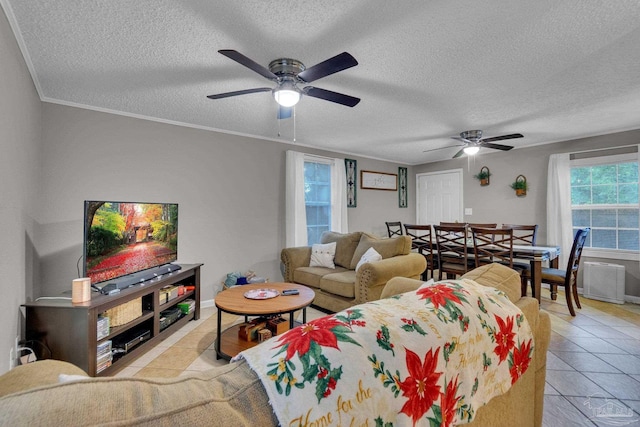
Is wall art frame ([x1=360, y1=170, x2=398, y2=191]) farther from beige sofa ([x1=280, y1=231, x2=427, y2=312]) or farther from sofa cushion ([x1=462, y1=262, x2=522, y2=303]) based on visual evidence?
sofa cushion ([x1=462, y1=262, x2=522, y2=303])

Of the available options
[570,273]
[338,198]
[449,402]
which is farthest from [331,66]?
[570,273]

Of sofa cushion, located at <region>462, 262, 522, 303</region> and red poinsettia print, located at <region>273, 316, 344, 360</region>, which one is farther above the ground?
red poinsettia print, located at <region>273, 316, 344, 360</region>

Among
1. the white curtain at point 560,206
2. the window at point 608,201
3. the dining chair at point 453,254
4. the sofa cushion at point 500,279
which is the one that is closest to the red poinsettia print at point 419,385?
the sofa cushion at point 500,279

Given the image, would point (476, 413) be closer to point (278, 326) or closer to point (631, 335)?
point (278, 326)

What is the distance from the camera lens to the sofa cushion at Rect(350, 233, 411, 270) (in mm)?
3500

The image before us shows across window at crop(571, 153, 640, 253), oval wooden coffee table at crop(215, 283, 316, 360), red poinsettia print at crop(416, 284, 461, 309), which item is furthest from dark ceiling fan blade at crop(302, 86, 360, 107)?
window at crop(571, 153, 640, 253)

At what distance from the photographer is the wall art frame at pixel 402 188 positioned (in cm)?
613

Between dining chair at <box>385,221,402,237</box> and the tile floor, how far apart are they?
262 cm

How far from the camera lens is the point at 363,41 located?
186 centimetres

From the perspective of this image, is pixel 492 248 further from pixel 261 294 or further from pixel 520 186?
pixel 261 294

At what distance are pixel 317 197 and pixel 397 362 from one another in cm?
421

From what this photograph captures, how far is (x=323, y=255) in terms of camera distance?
12.9 ft

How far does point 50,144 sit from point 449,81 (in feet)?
12.4

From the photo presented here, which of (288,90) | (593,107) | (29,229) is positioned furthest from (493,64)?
(29,229)
